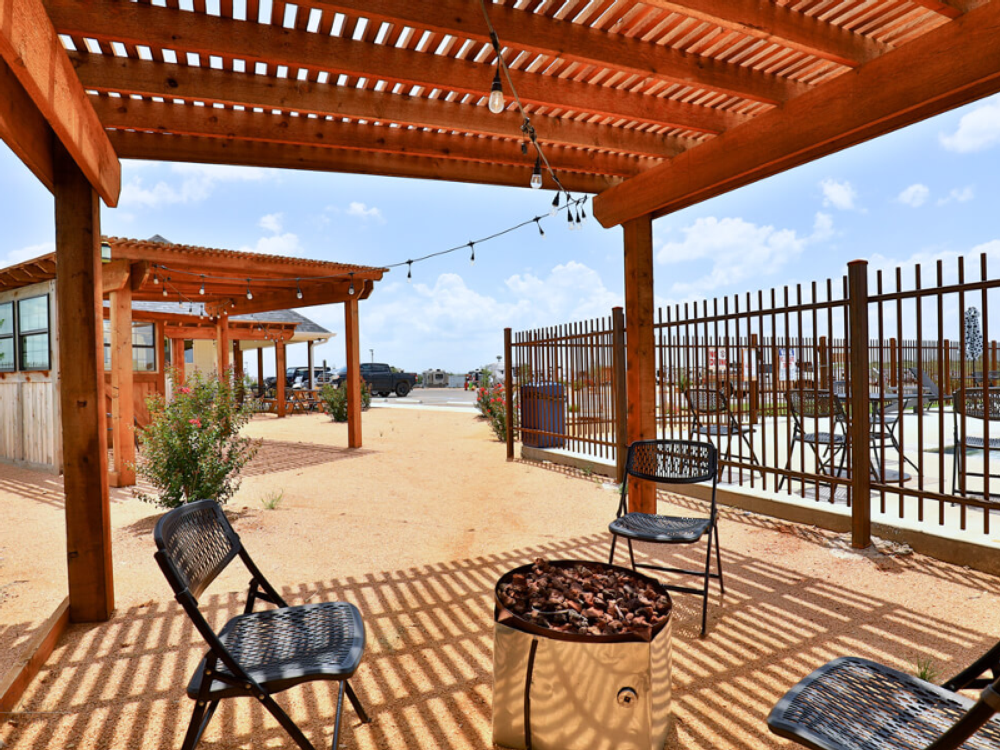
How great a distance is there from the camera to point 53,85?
228 cm

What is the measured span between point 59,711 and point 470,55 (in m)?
3.47

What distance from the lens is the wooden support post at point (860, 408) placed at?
4.07 m

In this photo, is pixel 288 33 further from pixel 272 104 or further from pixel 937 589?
Result: pixel 937 589

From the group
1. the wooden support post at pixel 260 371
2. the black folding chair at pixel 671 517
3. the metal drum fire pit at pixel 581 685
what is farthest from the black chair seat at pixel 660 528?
the wooden support post at pixel 260 371

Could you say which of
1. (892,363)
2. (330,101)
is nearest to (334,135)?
(330,101)

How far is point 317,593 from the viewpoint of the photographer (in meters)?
3.45

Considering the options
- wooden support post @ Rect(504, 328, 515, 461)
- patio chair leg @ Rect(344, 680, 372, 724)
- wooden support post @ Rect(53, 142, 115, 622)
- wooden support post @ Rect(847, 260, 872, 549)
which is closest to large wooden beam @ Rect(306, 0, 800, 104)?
wooden support post @ Rect(847, 260, 872, 549)

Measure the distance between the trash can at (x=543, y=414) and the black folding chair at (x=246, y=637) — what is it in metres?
6.21

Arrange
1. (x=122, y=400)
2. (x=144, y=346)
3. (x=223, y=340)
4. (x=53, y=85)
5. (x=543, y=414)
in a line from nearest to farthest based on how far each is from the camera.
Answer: (x=53, y=85) < (x=122, y=400) < (x=543, y=414) < (x=144, y=346) < (x=223, y=340)

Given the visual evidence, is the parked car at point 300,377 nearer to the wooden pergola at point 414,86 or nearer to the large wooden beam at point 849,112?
the wooden pergola at point 414,86

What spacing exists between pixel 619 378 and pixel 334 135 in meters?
4.42

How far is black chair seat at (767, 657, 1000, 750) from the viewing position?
140 centimetres

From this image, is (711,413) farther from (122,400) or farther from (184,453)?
(122,400)

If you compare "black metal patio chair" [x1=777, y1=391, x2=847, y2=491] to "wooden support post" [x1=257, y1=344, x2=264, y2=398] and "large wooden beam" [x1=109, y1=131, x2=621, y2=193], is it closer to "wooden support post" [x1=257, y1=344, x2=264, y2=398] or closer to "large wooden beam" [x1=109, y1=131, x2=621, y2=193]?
"large wooden beam" [x1=109, y1=131, x2=621, y2=193]
